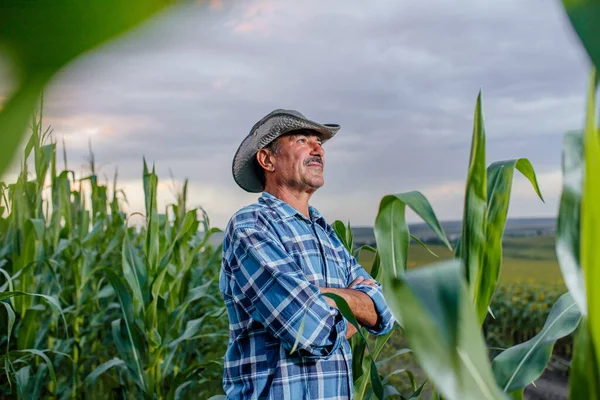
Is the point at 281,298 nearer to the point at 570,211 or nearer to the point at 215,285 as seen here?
the point at 570,211

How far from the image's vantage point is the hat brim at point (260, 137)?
197 cm

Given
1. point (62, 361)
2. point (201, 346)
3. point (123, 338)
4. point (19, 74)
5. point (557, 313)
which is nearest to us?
point (19, 74)

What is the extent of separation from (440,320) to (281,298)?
113 centimetres

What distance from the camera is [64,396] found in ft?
9.39

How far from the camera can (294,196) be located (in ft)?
6.32

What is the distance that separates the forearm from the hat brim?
58 centimetres

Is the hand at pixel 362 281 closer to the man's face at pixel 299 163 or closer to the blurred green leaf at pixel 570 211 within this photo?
the man's face at pixel 299 163

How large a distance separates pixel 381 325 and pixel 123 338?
1199 mm

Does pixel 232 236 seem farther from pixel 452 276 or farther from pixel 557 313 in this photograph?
pixel 452 276

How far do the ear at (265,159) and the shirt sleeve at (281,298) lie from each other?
375mm

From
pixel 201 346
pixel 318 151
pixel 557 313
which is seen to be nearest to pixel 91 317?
pixel 201 346

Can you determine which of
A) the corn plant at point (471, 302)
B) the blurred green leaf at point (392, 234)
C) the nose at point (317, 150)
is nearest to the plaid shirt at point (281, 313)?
the nose at point (317, 150)

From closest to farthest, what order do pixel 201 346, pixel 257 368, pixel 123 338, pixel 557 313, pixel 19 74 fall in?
pixel 19 74 → pixel 557 313 → pixel 257 368 → pixel 123 338 → pixel 201 346

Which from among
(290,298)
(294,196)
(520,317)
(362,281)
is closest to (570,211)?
(290,298)
